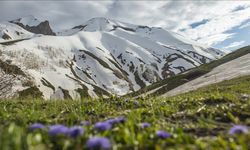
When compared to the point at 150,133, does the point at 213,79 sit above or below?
above

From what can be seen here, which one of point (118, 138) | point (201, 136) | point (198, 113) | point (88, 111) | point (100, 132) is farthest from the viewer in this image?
point (88, 111)

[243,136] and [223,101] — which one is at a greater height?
[223,101]

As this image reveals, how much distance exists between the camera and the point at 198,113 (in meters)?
8.69

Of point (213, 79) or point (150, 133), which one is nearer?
point (150, 133)

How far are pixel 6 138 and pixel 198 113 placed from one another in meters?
5.23

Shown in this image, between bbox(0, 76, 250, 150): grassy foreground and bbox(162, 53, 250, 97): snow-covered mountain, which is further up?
bbox(162, 53, 250, 97): snow-covered mountain

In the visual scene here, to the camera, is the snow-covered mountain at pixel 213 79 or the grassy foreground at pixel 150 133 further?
the snow-covered mountain at pixel 213 79

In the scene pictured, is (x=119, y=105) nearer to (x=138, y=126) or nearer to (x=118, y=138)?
(x=138, y=126)

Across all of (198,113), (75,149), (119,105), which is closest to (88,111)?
(119,105)

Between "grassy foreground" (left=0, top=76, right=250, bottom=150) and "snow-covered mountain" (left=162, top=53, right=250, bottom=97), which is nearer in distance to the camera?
"grassy foreground" (left=0, top=76, right=250, bottom=150)

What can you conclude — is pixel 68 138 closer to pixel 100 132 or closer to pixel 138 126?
pixel 100 132

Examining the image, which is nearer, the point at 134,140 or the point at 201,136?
the point at 134,140

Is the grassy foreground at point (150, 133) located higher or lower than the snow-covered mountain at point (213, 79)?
lower

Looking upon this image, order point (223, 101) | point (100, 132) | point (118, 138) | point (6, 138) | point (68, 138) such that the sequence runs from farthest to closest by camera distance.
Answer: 1. point (223, 101)
2. point (100, 132)
3. point (118, 138)
4. point (68, 138)
5. point (6, 138)
